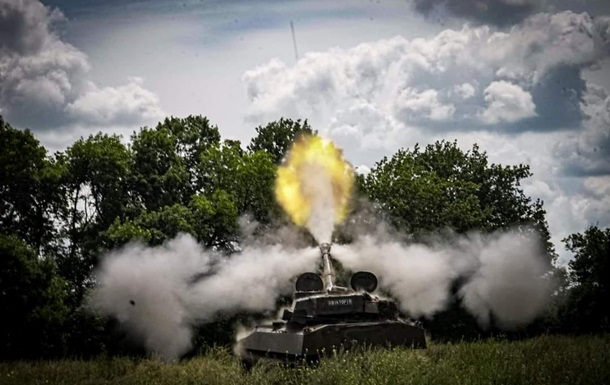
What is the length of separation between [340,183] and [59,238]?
19115mm

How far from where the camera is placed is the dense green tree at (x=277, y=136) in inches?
1783

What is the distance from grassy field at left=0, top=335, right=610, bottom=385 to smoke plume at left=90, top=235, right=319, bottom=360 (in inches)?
235

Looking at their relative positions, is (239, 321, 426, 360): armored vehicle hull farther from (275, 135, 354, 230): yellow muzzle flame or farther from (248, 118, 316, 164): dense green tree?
(248, 118, 316, 164): dense green tree

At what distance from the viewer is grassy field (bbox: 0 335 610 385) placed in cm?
1150

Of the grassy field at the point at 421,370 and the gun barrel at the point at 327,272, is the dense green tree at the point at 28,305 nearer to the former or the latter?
the grassy field at the point at 421,370

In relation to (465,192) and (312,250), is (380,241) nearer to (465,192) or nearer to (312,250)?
(312,250)

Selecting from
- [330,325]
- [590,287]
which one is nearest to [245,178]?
[590,287]

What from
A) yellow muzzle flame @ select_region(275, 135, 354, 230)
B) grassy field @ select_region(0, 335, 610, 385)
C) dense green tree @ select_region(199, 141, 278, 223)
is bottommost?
grassy field @ select_region(0, 335, 610, 385)

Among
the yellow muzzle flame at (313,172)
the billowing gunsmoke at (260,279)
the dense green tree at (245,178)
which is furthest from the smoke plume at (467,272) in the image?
the dense green tree at (245,178)

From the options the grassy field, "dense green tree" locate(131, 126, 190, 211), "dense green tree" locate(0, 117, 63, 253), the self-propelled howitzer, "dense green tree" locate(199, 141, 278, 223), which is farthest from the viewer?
"dense green tree" locate(131, 126, 190, 211)

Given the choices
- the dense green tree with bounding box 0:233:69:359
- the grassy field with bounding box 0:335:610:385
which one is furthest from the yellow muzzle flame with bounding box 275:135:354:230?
the dense green tree with bounding box 0:233:69:359

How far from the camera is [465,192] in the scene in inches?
1740

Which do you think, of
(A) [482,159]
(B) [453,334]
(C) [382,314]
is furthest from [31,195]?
(A) [482,159]

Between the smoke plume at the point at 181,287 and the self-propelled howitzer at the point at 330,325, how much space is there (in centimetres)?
771
